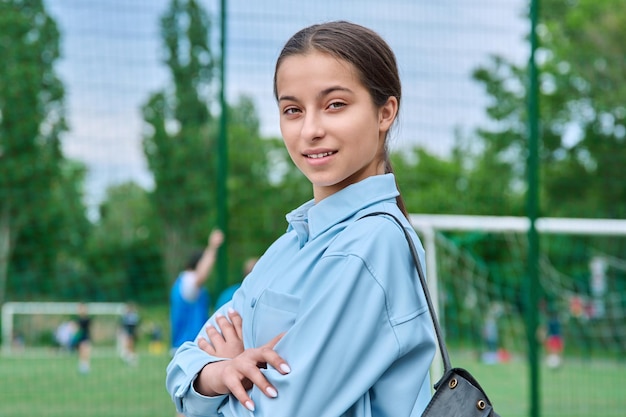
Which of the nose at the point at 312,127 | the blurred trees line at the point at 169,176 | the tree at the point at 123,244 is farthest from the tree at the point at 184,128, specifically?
the nose at the point at 312,127

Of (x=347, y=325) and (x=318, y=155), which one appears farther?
(x=318, y=155)

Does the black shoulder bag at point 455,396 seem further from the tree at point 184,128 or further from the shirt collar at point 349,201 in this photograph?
the tree at point 184,128

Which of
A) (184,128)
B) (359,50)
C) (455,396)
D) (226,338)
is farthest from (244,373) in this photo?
(184,128)

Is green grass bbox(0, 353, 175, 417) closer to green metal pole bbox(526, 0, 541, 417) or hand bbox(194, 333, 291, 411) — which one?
green metal pole bbox(526, 0, 541, 417)

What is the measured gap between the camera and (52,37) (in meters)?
5.31

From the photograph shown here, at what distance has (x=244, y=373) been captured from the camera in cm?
129

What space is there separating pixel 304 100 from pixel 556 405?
17.9 ft

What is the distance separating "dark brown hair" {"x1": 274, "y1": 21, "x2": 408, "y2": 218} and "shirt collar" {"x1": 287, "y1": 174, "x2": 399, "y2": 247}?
134 mm

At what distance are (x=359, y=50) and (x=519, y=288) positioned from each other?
30.0ft

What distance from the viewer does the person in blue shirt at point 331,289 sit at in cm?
124

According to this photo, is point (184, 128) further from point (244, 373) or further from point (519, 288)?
point (519, 288)

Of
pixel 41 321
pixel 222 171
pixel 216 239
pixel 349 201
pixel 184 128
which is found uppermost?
pixel 349 201

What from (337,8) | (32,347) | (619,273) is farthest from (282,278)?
(619,273)

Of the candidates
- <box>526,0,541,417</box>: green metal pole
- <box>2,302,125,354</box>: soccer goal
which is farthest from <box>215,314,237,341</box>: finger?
<box>2,302,125,354</box>: soccer goal
